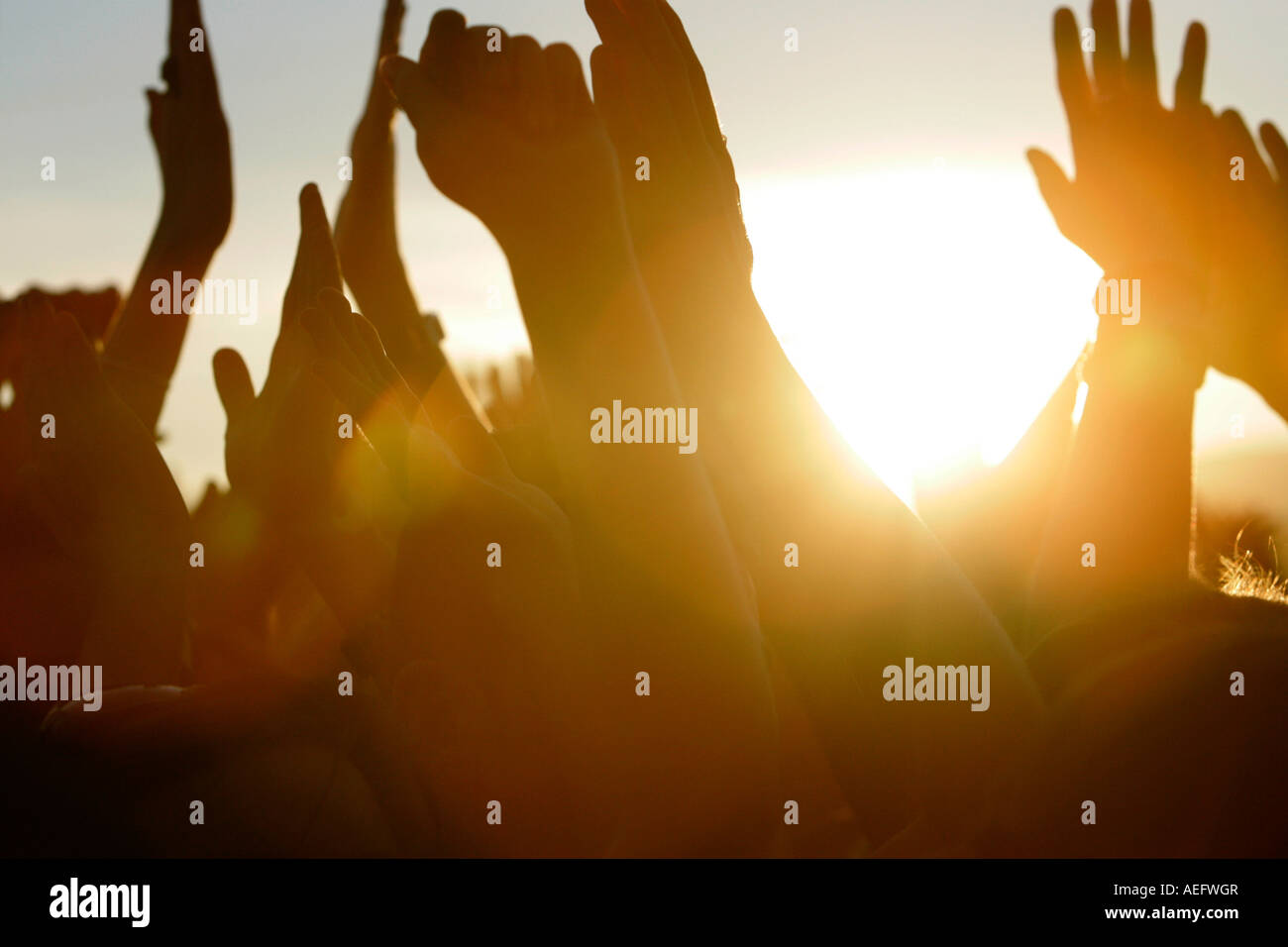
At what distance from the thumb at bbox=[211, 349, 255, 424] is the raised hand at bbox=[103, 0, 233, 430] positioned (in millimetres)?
526

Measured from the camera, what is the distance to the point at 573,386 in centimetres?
132

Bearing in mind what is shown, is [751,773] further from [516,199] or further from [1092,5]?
[1092,5]

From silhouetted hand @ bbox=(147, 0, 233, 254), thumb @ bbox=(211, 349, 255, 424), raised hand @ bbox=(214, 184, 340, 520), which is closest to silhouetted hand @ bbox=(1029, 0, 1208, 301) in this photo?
raised hand @ bbox=(214, 184, 340, 520)

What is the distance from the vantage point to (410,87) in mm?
1291

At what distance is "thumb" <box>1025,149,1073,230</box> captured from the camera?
84.9 inches

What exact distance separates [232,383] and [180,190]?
0.92 meters

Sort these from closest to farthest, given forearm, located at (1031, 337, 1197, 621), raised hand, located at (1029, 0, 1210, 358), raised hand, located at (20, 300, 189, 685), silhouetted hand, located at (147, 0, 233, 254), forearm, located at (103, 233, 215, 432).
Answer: forearm, located at (1031, 337, 1197, 621), raised hand, located at (20, 300, 189, 685), raised hand, located at (1029, 0, 1210, 358), forearm, located at (103, 233, 215, 432), silhouetted hand, located at (147, 0, 233, 254)

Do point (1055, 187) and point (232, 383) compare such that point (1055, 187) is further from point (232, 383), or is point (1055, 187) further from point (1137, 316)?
point (232, 383)

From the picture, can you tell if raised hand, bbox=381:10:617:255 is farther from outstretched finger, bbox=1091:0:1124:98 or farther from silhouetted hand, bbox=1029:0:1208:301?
outstretched finger, bbox=1091:0:1124:98

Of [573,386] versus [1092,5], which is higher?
[1092,5]

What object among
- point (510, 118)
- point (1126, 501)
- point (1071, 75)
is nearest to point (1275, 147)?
point (1071, 75)

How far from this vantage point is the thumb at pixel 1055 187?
2156 mm
